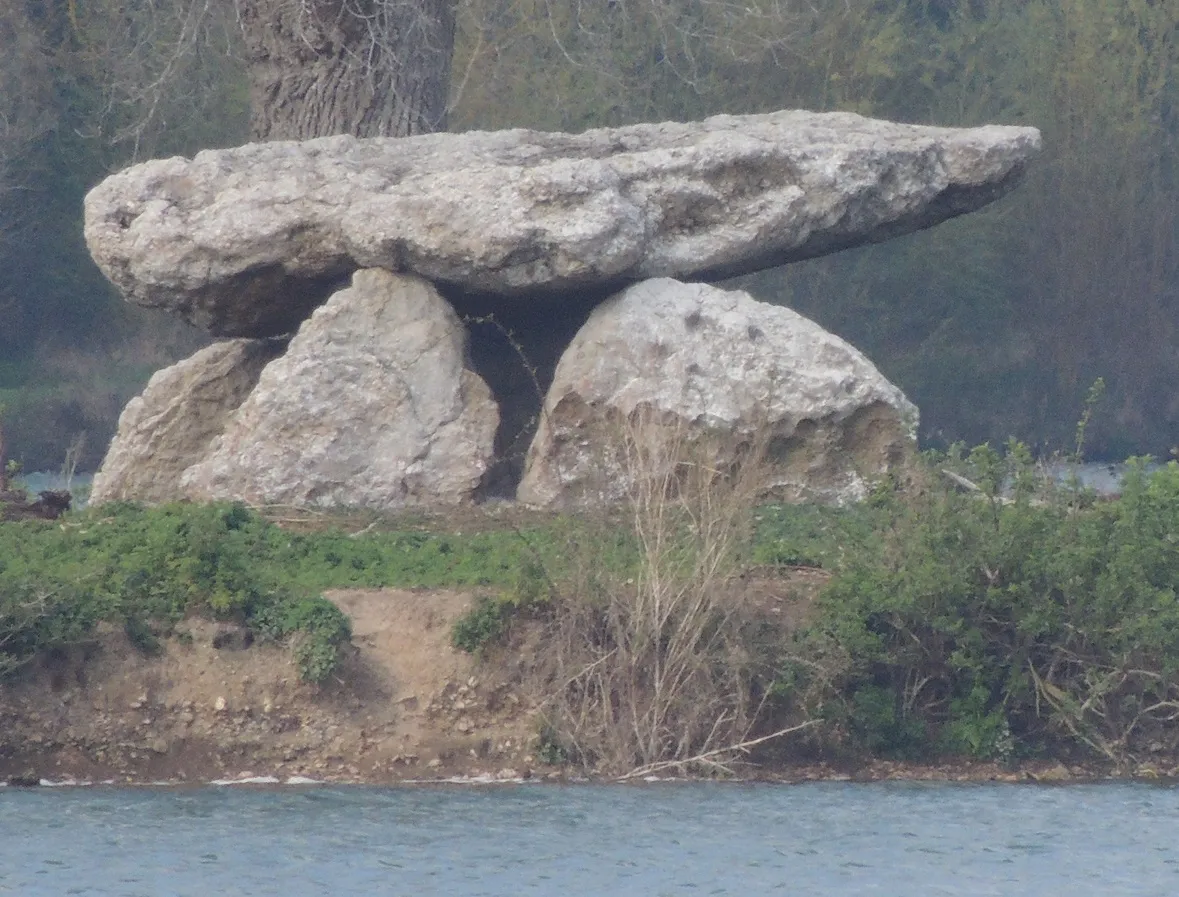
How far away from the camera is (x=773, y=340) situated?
38.7ft

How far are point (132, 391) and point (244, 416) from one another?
15.0 m

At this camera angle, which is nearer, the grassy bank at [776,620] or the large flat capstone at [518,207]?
the grassy bank at [776,620]

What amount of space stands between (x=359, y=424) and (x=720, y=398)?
1900 mm

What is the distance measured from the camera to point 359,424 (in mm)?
11648

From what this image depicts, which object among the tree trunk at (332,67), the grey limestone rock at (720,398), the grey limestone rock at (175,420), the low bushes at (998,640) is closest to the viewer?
the low bushes at (998,640)

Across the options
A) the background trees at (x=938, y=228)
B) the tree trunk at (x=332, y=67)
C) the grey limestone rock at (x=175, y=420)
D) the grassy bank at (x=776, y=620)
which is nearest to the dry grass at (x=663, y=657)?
the grassy bank at (x=776, y=620)

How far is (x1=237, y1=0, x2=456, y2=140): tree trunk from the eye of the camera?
572 inches

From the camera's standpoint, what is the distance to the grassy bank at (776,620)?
31.9ft

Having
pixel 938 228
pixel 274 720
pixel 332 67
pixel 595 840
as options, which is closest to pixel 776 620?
pixel 595 840

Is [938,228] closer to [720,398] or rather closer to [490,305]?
[490,305]

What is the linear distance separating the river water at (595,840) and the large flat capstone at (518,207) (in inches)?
131

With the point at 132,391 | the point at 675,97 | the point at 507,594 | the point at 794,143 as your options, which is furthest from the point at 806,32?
the point at 507,594

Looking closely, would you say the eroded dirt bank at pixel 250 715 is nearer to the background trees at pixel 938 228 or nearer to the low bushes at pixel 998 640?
the low bushes at pixel 998 640

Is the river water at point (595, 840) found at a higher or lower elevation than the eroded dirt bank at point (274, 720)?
lower
